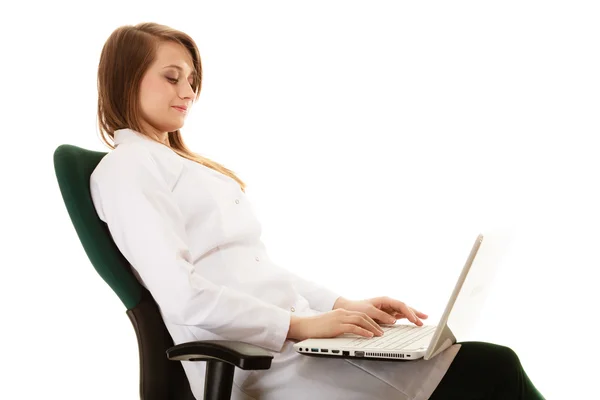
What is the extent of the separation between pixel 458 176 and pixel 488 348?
1755 millimetres

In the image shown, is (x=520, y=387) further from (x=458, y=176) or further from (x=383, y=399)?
(x=458, y=176)

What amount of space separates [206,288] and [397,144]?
1927 mm

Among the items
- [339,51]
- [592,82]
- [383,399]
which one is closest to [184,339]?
[383,399]

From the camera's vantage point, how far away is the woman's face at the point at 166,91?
166 cm

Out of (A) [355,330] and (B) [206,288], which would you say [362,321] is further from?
(B) [206,288]

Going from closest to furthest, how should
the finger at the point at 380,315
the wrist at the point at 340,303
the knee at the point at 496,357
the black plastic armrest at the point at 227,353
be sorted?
the black plastic armrest at the point at 227,353 → the knee at the point at 496,357 → the finger at the point at 380,315 → the wrist at the point at 340,303

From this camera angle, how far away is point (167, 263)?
4.32ft

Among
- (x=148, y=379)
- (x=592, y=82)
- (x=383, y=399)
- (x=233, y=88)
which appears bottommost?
(x=148, y=379)

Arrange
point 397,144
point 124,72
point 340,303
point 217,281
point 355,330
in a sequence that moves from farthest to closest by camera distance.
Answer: point 397,144, point 340,303, point 124,72, point 217,281, point 355,330

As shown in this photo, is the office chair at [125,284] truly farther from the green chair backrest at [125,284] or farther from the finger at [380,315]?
the finger at [380,315]

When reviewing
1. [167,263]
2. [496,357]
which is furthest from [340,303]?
[167,263]

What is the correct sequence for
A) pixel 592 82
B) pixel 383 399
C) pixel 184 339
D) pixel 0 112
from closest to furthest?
pixel 383 399, pixel 184 339, pixel 0 112, pixel 592 82

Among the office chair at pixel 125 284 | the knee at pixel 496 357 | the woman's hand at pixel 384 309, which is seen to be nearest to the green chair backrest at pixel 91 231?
the office chair at pixel 125 284

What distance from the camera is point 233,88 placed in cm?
319
